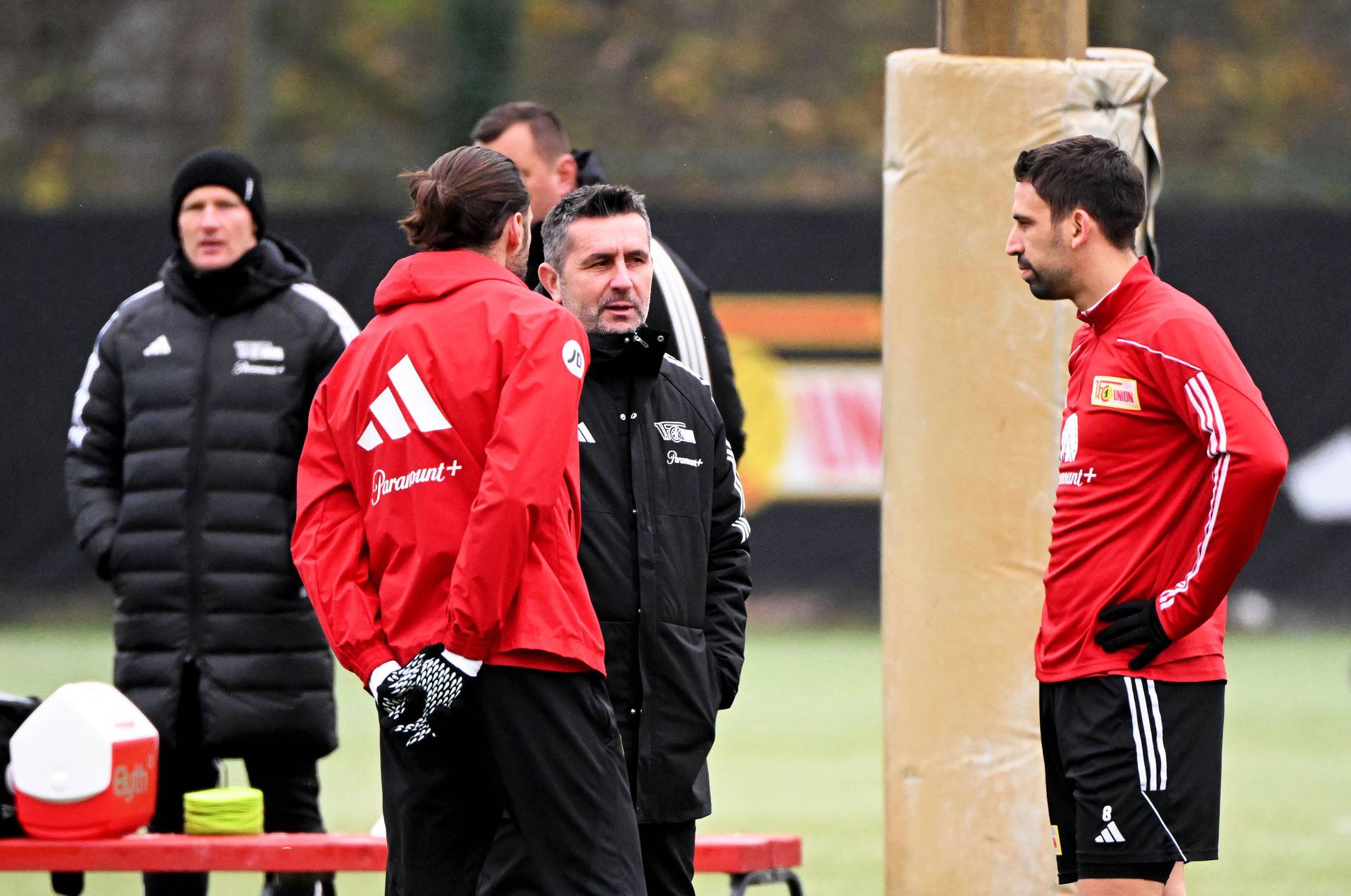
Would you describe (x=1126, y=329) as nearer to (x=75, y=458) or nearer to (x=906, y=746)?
(x=906, y=746)

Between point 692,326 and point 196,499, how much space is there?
146 centimetres

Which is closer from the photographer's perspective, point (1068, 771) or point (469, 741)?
point (469, 741)

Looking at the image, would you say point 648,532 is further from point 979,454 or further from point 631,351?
point 979,454

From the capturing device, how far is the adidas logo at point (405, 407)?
386 centimetres

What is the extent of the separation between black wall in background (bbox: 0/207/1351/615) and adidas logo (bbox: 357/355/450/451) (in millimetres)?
9137

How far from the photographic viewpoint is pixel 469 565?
371 centimetres

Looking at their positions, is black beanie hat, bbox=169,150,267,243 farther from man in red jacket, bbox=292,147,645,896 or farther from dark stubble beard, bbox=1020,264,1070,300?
dark stubble beard, bbox=1020,264,1070,300

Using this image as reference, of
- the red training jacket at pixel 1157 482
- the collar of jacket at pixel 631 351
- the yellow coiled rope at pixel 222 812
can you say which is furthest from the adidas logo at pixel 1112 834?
the yellow coiled rope at pixel 222 812

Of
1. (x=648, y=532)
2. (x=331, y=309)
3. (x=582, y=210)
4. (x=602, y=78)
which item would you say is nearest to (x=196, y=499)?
(x=331, y=309)

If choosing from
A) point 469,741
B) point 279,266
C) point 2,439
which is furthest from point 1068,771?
point 2,439

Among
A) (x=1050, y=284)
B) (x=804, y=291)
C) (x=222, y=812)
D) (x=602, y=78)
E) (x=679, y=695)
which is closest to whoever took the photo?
(x=679, y=695)

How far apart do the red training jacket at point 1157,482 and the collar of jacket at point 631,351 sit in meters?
0.89

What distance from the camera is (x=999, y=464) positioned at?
5.14 meters

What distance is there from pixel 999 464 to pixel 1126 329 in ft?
3.26
